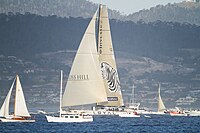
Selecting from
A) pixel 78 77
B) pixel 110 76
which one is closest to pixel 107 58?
pixel 110 76

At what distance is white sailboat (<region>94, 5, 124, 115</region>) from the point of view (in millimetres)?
119062

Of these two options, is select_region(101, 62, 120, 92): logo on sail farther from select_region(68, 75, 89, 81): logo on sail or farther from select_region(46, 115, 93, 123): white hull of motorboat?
select_region(46, 115, 93, 123): white hull of motorboat

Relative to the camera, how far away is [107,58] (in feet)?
395

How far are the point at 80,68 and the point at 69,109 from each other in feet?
22.4

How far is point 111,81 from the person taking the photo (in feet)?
411

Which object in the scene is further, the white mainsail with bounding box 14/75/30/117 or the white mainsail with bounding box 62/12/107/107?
the white mainsail with bounding box 62/12/107/107

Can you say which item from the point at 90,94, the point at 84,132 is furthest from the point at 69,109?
the point at 84,132

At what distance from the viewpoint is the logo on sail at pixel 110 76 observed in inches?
4758

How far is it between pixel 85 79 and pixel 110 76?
18185 millimetres

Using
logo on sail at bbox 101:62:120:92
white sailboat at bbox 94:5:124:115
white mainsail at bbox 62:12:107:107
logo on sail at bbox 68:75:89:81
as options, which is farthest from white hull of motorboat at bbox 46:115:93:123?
logo on sail at bbox 101:62:120:92

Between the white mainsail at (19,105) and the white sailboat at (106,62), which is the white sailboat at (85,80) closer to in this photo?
the white mainsail at (19,105)

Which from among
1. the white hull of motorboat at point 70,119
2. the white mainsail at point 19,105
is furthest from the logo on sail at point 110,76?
the white mainsail at point 19,105

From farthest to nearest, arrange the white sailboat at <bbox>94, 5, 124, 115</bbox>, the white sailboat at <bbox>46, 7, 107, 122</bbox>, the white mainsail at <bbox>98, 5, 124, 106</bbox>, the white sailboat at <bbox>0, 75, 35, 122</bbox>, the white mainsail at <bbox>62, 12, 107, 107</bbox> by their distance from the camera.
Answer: the white mainsail at <bbox>98, 5, 124, 106</bbox>, the white sailboat at <bbox>94, 5, 124, 115</bbox>, the white mainsail at <bbox>62, 12, 107, 107</bbox>, the white sailboat at <bbox>46, 7, 107, 122</bbox>, the white sailboat at <bbox>0, 75, 35, 122</bbox>

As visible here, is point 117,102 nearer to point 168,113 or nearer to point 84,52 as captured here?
point 84,52
